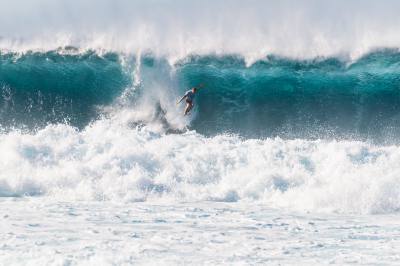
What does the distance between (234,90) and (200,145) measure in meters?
3.90

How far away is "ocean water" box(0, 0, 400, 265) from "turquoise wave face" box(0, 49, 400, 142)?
5 cm

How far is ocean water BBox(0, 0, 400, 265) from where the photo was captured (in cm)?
1208

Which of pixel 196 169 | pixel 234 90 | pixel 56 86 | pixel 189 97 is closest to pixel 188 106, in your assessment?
pixel 189 97

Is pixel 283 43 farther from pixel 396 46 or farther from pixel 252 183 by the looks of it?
pixel 252 183

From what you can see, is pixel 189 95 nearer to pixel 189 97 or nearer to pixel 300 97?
pixel 189 97

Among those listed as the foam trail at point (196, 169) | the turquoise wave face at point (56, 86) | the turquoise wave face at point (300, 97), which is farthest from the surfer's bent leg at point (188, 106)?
the turquoise wave face at point (56, 86)

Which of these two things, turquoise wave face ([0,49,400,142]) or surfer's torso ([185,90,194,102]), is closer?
surfer's torso ([185,90,194,102])

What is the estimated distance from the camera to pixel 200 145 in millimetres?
17562

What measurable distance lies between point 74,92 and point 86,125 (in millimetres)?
1751

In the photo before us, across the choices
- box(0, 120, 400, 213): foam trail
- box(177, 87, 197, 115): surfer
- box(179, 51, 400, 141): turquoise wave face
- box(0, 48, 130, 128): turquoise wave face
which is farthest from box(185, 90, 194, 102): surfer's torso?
box(0, 48, 130, 128): turquoise wave face

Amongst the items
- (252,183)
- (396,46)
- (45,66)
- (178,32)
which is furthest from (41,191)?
(396,46)

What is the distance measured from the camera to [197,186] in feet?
52.1

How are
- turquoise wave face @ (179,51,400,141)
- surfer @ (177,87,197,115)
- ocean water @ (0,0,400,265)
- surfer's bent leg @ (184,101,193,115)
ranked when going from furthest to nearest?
turquoise wave face @ (179,51,400,141), surfer's bent leg @ (184,101,193,115), surfer @ (177,87,197,115), ocean water @ (0,0,400,265)

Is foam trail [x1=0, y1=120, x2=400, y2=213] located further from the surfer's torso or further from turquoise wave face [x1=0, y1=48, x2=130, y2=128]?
turquoise wave face [x1=0, y1=48, x2=130, y2=128]
